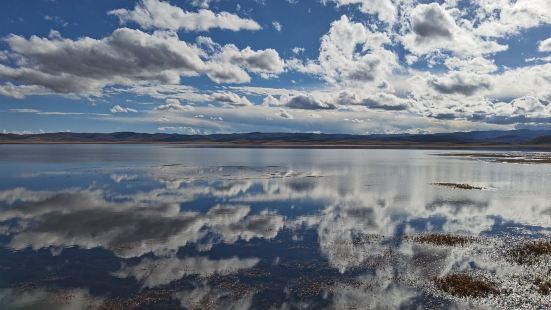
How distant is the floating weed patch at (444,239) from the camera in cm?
2630

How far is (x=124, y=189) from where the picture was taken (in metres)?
50.8

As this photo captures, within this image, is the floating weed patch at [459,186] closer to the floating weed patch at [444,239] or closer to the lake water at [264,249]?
the lake water at [264,249]

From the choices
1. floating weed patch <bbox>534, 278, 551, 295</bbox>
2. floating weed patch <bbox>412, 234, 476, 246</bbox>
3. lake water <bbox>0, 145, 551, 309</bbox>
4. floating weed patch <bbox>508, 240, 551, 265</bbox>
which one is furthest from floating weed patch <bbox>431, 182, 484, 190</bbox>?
floating weed patch <bbox>534, 278, 551, 295</bbox>

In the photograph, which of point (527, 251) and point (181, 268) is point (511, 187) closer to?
point (527, 251)

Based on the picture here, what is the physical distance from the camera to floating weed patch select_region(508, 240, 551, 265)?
2283 cm

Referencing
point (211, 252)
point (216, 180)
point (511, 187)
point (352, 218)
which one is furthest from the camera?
point (216, 180)

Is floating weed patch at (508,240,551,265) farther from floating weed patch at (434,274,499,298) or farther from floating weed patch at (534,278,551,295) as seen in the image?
floating weed patch at (434,274,499,298)

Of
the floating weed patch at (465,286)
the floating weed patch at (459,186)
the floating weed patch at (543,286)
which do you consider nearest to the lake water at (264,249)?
the floating weed patch at (543,286)

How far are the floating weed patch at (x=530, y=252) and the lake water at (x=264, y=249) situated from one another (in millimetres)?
347

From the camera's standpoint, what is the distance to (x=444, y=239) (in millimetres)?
26969

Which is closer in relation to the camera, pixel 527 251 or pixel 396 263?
pixel 396 263

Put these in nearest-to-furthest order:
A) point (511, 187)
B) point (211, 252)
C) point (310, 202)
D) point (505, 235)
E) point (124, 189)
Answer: point (211, 252) → point (505, 235) → point (310, 202) → point (124, 189) → point (511, 187)

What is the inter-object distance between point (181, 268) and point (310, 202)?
2260 centimetres

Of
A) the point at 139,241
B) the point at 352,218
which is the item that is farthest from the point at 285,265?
the point at 352,218
